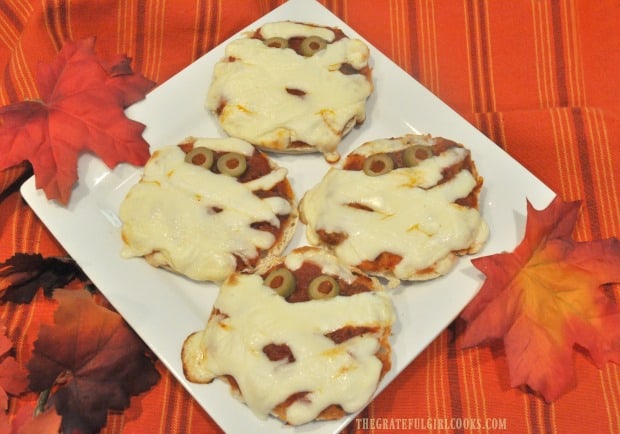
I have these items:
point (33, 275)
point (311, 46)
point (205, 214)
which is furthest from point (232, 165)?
point (33, 275)

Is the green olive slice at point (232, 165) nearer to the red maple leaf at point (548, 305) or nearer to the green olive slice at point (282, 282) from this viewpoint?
the green olive slice at point (282, 282)

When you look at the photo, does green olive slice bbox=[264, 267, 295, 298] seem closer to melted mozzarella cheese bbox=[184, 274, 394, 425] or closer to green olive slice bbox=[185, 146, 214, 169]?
melted mozzarella cheese bbox=[184, 274, 394, 425]

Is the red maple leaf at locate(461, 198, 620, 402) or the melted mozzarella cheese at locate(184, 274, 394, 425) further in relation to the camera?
the red maple leaf at locate(461, 198, 620, 402)

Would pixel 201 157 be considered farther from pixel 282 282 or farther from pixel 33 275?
pixel 33 275

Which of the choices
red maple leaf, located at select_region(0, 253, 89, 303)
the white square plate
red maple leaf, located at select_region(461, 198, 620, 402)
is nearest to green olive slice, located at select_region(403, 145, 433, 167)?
the white square plate

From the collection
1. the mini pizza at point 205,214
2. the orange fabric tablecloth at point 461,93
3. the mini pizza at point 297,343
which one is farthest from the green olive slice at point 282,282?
the orange fabric tablecloth at point 461,93

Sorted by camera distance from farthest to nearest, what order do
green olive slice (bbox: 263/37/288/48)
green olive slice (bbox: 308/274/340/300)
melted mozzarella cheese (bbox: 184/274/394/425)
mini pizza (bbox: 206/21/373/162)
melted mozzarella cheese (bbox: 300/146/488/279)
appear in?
green olive slice (bbox: 263/37/288/48), mini pizza (bbox: 206/21/373/162), melted mozzarella cheese (bbox: 300/146/488/279), green olive slice (bbox: 308/274/340/300), melted mozzarella cheese (bbox: 184/274/394/425)

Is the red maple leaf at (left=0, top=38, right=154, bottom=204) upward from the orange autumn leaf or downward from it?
upward
